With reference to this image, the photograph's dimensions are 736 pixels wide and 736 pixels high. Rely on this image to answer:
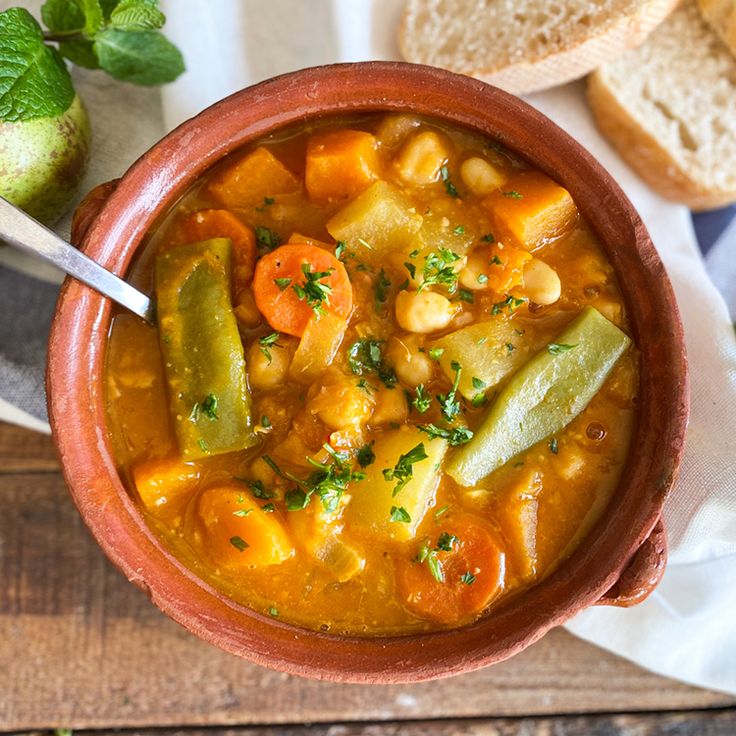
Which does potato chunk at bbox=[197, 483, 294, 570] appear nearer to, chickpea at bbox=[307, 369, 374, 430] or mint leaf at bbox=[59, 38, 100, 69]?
chickpea at bbox=[307, 369, 374, 430]

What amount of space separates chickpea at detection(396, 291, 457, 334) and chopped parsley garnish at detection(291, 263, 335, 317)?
0.63 feet

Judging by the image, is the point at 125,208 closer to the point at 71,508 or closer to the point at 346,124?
the point at 346,124

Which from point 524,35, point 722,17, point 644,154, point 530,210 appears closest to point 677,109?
point 644,154

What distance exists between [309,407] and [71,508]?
1.37 metres

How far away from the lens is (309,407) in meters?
2.32

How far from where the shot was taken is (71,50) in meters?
2.74

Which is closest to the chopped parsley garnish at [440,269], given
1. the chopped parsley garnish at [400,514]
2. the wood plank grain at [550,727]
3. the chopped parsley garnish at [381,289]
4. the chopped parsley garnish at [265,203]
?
the chopped parsley garnish at [381,289]

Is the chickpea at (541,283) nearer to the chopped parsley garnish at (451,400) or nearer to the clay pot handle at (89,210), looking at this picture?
the chopped parsley garnish at (451,400)

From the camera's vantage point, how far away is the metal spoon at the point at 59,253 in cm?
223

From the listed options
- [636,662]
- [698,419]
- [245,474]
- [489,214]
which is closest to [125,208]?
[245,474]

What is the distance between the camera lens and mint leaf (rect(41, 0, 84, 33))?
2.64 meters

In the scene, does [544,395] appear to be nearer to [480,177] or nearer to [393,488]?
[393,488]

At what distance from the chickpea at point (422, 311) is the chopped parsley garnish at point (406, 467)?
303mm

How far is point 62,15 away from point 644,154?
196 centimetres
